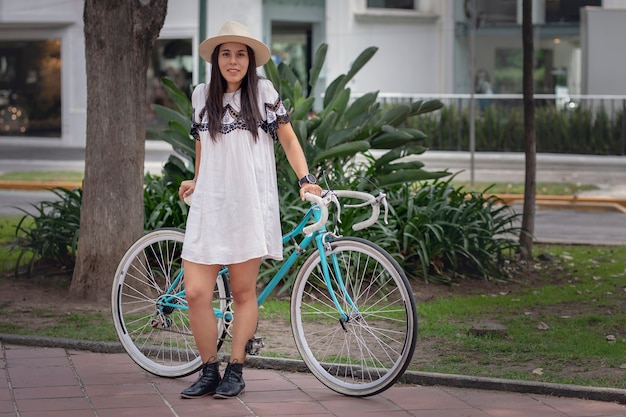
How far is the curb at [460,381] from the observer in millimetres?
5551

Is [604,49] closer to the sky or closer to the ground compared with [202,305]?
closer to the sky

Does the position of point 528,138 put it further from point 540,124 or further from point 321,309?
point 540,124

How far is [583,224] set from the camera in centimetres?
1452

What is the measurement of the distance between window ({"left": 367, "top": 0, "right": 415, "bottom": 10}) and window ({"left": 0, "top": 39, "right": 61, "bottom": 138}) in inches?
333

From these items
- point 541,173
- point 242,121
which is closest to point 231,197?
point 242,121

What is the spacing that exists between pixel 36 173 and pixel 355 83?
949 centimetres

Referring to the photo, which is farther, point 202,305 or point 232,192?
point 202,305

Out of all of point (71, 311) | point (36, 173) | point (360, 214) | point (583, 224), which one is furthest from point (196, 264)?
point (36, 173)

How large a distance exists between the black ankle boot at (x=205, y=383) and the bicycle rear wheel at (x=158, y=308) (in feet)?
0.74

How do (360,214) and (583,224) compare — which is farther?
(583,224)

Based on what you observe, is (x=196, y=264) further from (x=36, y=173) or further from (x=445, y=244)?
(x=36, y=173)

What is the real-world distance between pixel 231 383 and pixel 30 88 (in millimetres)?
26285

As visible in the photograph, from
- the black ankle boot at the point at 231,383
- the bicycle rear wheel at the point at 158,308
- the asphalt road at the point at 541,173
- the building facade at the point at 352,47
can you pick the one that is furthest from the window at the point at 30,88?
the black ankle boot at the point at 231,383

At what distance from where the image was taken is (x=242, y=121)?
5484mm
